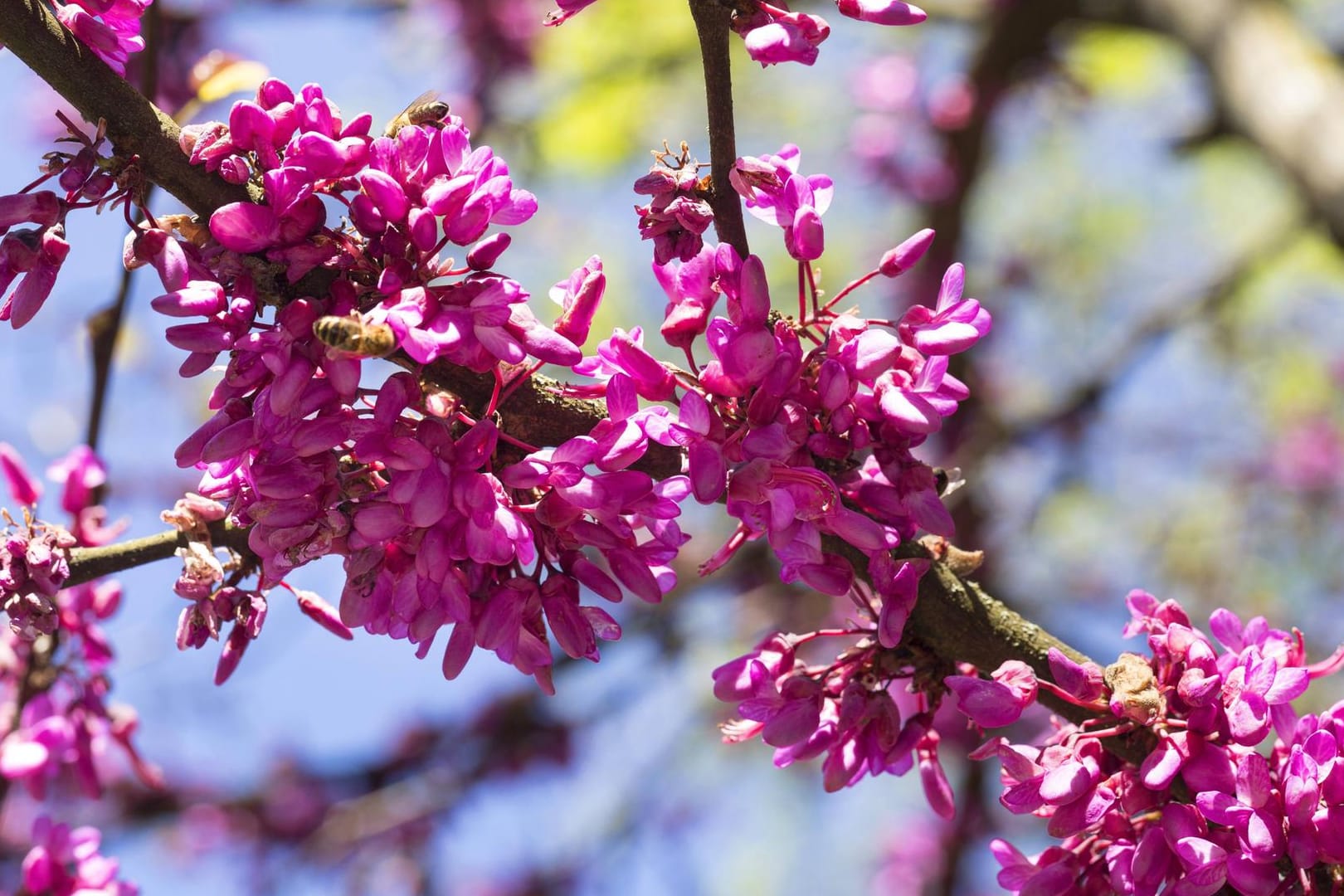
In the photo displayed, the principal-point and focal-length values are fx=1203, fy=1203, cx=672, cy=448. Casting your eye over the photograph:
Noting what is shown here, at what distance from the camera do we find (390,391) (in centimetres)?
164

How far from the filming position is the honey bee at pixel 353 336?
1525 millimetres

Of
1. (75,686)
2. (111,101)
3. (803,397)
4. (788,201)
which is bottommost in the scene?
(75,686)

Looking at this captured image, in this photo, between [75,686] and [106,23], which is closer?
[106,23]

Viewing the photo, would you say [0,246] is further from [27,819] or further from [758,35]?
[27,819]

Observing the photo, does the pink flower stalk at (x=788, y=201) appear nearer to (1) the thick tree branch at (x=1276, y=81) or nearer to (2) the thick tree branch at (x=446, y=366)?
(2) the thick tree branch at (x=446, y=366)

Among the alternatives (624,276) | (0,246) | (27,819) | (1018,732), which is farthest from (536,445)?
(624,276)

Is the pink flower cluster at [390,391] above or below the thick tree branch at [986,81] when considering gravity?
above

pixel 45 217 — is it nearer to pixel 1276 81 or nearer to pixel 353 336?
pixel 353 336

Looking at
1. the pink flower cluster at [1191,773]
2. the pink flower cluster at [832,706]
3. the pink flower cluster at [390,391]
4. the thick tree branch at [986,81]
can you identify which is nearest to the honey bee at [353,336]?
the pink flower cluster at [390,391]

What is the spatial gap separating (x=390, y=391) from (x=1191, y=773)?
4.25ft

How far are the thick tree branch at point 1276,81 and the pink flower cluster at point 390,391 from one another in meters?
3.47

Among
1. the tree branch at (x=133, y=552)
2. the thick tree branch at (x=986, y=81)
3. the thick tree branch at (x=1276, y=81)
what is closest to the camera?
the tree branch at (x=133, y=552)

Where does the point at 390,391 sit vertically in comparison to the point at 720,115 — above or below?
below

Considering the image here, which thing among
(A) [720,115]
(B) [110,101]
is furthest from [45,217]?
(A) [720,115]
